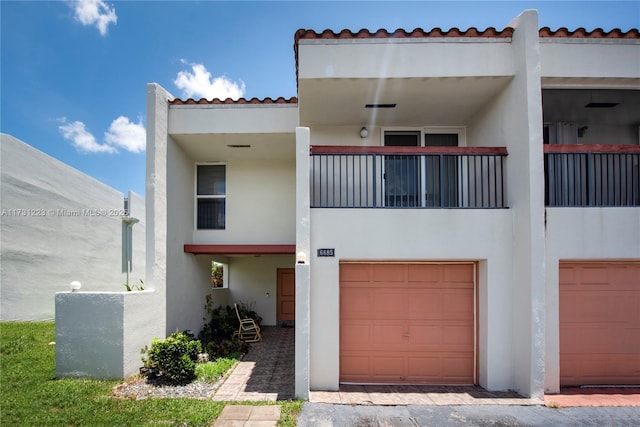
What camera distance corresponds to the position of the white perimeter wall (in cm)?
583

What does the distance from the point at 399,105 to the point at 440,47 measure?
137 cm

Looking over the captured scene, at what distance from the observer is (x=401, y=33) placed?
6.17 metres

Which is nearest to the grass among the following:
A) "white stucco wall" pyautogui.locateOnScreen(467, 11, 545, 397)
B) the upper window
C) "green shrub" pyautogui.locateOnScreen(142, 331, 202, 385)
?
"green shrub" pyautogui.locateOnScreen(142, 331, 202, 385)

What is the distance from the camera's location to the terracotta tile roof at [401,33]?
609 centimetres

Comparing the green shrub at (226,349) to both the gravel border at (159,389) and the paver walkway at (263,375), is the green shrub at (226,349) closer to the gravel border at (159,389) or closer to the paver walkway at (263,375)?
the paver walkway at (263,375)

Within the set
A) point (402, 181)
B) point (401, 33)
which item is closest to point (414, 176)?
point (402, 181)

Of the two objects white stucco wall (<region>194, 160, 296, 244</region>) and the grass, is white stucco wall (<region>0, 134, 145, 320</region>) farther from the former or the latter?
white stucco wall (<region>194, 160, 296, 244</region>)

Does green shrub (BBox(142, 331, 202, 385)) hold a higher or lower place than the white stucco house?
lower

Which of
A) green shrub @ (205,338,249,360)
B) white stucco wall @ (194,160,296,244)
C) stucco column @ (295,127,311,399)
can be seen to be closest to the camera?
stucco column @ (295,127,311,399)

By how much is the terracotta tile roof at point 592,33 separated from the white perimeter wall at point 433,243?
11.6ft

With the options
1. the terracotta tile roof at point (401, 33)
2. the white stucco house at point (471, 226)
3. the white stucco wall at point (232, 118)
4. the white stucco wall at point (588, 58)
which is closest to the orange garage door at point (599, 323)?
the white stucco house at point (471, 226)

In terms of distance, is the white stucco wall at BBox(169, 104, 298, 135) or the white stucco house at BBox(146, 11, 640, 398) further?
the white stucco wall at BBox(169, 104, 298, 135)

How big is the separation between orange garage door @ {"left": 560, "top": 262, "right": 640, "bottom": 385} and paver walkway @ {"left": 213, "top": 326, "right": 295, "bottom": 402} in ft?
17.3

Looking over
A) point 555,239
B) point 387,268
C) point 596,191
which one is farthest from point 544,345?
point 596,191
